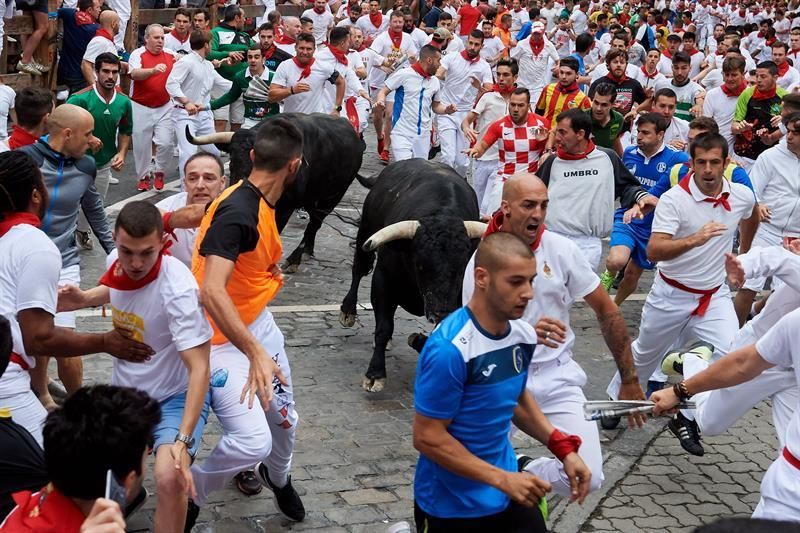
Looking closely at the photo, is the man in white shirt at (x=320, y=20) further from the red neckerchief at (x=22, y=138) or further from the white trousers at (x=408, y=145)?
the red neckerchief at (x=22, y=138)

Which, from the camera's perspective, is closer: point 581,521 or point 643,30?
point 581,521

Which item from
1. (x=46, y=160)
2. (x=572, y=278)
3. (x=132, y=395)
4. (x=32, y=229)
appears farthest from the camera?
(x=46, y=160)

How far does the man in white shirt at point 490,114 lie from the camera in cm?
1345

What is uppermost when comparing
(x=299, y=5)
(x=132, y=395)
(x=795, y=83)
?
(x=132, y=395)

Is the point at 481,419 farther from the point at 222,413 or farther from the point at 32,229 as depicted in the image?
the point at 32,229

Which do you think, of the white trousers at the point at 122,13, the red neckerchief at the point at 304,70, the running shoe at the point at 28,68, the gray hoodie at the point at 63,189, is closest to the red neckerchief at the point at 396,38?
the white trousers at the point at 122,13

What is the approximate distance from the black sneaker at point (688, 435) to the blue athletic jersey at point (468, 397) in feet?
Answer: 10.5

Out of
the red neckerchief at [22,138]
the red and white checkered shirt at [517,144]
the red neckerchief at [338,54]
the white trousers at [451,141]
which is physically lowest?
the white trousers at [451,141]

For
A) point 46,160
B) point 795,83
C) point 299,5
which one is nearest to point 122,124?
point 46,160

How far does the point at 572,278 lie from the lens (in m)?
6.33

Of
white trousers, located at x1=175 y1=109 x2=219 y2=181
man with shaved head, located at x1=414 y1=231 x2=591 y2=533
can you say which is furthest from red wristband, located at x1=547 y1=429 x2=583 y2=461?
white trousers, located at x1=175 y1=109 x2=219 y2=181

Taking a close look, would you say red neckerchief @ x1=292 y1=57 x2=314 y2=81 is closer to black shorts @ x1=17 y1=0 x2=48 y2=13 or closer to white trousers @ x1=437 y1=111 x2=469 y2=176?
white trousers @ x1=437 y1=111 x2=469 y2=176

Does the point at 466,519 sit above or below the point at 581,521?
above

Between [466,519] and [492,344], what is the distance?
0.75 m
